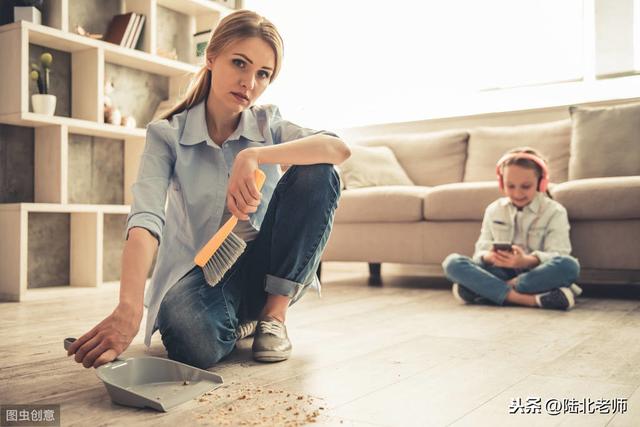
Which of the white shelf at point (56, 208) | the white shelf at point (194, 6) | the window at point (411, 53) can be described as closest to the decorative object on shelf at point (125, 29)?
the white shelf at point (194, 6)

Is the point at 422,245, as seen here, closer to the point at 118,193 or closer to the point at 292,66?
the point at 118,193

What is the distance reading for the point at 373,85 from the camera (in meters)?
4.02

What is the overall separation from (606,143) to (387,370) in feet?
6.67

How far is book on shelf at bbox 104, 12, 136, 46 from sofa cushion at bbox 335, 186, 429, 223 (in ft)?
4.26

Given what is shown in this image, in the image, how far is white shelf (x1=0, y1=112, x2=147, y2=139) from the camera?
2473 millimetres

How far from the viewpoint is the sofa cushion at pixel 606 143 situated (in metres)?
2.70

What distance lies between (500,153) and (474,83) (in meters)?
0.68

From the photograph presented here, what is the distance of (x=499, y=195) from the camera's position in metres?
2.61

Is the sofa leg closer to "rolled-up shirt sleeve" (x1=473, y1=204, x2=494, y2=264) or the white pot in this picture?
"rolled-up shirt sleeve" (x1=473, y1=204, x2=494, y2=264)

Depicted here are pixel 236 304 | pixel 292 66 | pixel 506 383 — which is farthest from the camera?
pixel 292 66

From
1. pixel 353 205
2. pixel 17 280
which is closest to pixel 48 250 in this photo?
pixel 17 280

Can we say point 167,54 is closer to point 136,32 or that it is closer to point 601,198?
point 136,32

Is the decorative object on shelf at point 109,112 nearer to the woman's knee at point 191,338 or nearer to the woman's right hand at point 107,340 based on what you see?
the woman's knee at point 191,338

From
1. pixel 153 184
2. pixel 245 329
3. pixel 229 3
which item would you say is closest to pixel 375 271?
pixel 229 3
